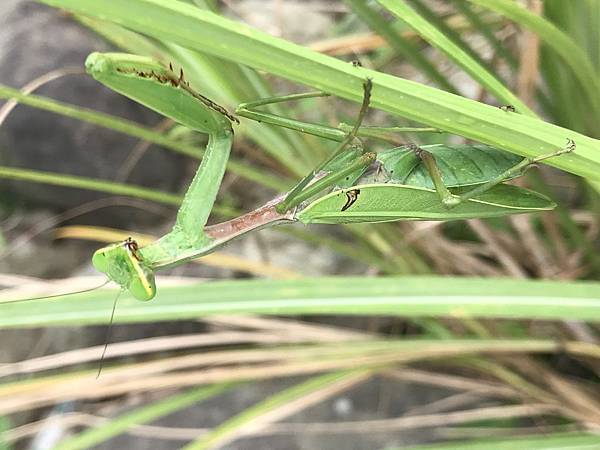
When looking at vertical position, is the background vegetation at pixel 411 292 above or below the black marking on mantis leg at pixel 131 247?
above

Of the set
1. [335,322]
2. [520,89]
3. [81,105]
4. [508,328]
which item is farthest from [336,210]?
[81,105]

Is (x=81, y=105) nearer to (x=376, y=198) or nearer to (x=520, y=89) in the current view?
(x=520, y=89)

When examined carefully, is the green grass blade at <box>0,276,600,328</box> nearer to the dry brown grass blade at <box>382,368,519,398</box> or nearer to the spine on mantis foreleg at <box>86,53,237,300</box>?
the spine on mantis foreleg at <box>86,53,237,300</box>

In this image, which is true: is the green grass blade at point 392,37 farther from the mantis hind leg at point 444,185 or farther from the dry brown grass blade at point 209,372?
the dry brown grass blade at point 209,372

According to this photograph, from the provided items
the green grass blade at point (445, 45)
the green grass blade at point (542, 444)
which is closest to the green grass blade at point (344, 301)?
the green grass blade at point (542, 444)

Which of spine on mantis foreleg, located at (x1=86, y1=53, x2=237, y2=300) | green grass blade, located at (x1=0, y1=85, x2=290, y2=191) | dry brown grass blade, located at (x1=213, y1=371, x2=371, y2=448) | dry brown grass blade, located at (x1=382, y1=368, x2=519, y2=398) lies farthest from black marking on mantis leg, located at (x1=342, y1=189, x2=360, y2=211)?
dry brown grass blade, located at (x1=382, y1=368, x2=519, y2=398)

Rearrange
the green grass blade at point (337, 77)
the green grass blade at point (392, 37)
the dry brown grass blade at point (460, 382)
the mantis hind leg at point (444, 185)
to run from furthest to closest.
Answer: the dry brown grass blade at point (460, 382) < the green grass blade at point (392, 37) < the mantis hind leg at point (444, 185) < the green grass blade at point (337, 77)

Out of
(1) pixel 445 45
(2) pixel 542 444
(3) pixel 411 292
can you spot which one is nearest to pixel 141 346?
(3) pixel 411 292
